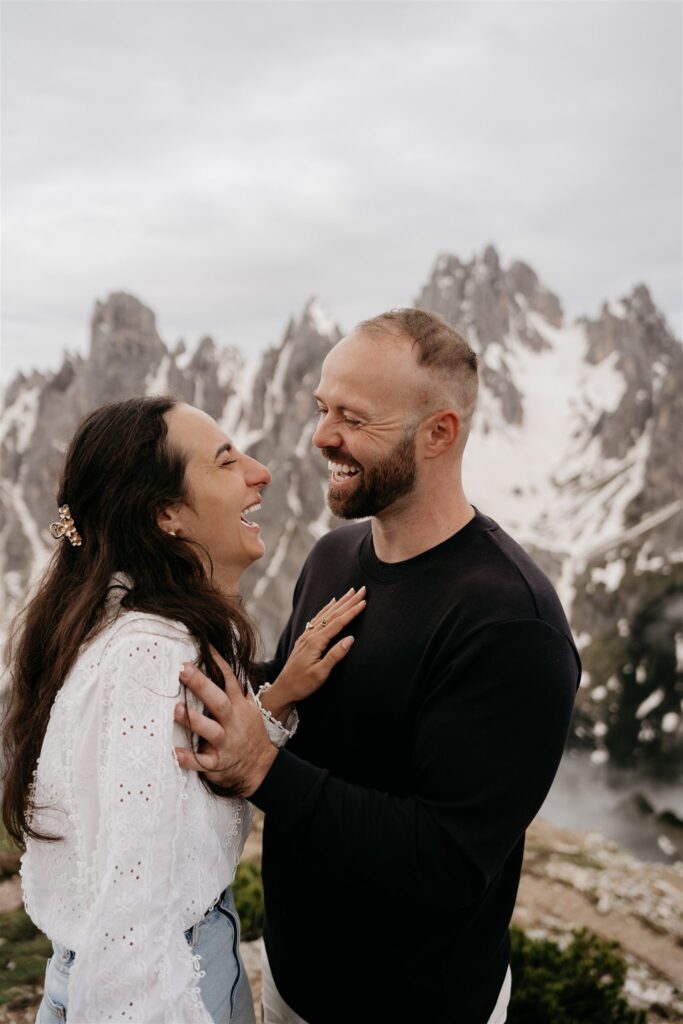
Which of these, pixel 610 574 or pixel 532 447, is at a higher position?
pixel 532 447

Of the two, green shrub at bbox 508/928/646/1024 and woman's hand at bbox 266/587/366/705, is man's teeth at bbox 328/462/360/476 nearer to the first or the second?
woman's hand at bbox 266/587/366/705

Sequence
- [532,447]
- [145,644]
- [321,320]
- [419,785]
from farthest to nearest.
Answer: [532,447] < [321,320] < [419,785] < [145,644]

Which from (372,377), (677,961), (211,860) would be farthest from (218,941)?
(677,961)

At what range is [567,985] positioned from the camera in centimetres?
720

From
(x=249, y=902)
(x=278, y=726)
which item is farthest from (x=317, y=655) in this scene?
(x=249, y=902)

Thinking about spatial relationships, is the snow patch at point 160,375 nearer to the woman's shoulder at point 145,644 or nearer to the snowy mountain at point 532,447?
the snowy mountain at point 532,447

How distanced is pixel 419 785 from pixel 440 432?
1760 mm

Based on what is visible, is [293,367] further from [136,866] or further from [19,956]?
[136,866]

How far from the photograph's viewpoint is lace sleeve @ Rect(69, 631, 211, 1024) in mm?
2811

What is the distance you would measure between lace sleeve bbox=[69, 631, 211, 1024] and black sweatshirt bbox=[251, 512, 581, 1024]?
0.64m

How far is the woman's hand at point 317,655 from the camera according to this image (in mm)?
4141

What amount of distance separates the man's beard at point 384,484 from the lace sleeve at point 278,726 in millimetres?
1092

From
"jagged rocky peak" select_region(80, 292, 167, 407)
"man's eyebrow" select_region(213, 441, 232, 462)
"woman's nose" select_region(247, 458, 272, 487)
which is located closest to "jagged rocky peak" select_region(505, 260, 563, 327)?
"jagged rocky peak" select_region(80, 292, 167, 407)

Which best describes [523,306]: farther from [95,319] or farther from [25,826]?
[25,826]
